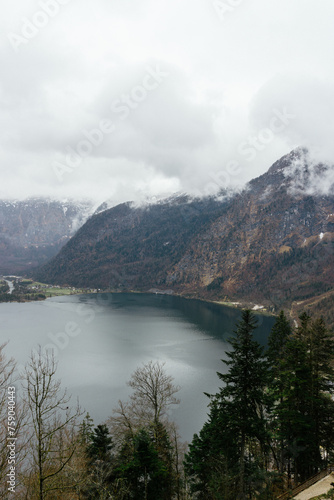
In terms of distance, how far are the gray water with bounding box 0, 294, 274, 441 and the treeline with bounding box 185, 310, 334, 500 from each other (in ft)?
71.9

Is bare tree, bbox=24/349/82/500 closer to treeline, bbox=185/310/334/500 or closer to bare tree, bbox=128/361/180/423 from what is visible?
treeline, bbox=185/310/334/500

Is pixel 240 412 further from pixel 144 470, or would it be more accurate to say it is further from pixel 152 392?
pixel 152 392

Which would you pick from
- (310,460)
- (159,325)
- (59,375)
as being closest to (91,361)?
(59,375)

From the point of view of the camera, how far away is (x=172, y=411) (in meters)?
46.5

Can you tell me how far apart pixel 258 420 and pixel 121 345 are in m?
77.5

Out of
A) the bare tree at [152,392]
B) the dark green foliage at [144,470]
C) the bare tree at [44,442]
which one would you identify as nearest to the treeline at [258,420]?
the dark green foliage at [144,470]

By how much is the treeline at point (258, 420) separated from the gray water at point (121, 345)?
21.9 m

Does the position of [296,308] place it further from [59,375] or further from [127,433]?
[127,433]

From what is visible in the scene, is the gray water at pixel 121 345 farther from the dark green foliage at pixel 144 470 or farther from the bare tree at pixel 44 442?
A: the bare tree at pixel 44 442

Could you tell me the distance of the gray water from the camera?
5197 centimetres

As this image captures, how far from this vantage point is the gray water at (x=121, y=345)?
171ft

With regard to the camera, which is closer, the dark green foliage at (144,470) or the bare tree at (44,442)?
the bare tree at (44,442)

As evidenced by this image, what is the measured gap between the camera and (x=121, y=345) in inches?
3543

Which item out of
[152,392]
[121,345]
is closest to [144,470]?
[152,392]
